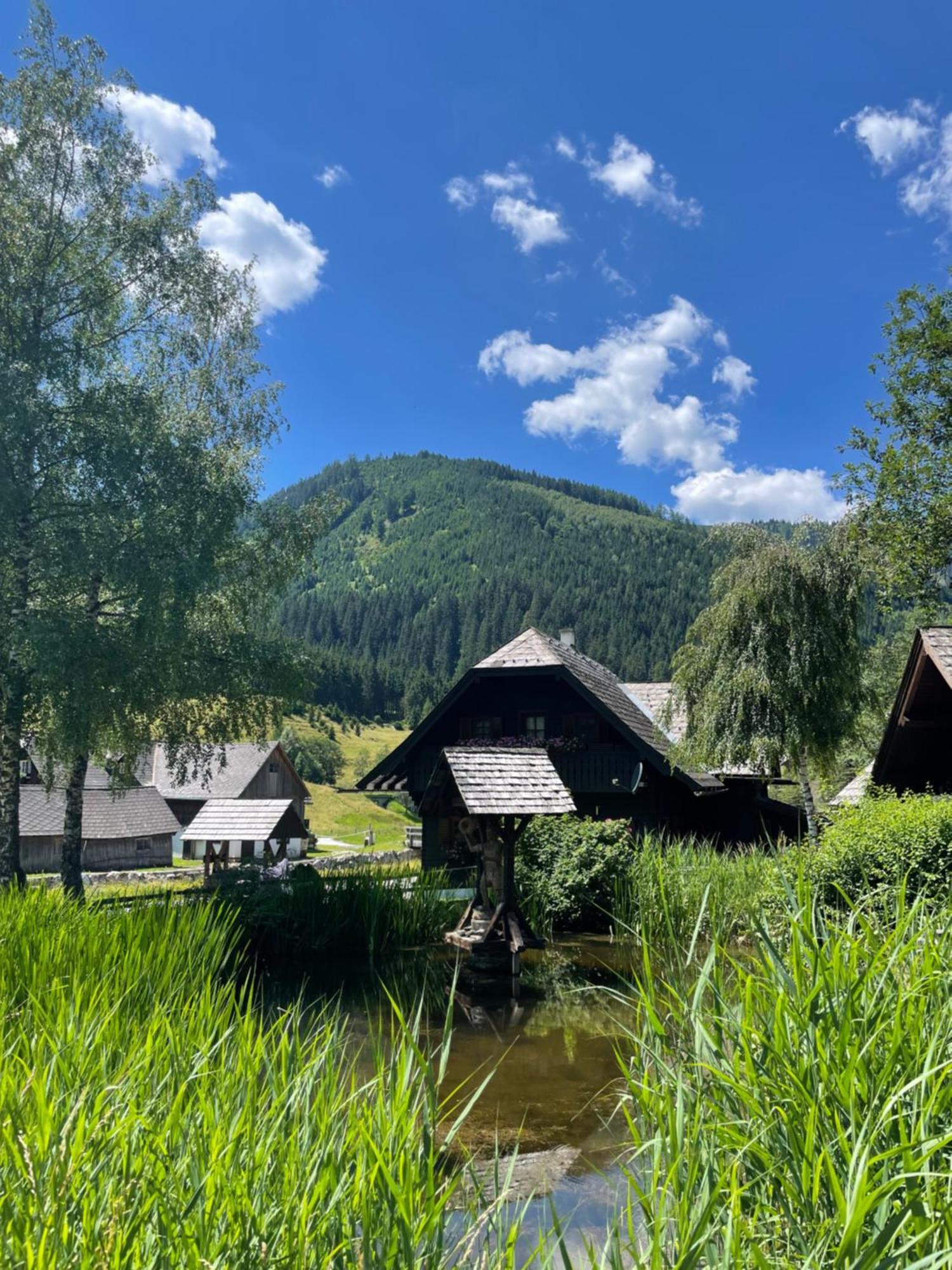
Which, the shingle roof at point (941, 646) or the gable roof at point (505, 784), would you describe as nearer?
the shingle roof at point (941, 646)

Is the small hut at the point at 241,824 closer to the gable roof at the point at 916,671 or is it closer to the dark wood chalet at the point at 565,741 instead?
the dark wood chalet at the point at 565,741

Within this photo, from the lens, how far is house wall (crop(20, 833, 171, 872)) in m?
38.2

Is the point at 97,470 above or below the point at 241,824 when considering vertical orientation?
above

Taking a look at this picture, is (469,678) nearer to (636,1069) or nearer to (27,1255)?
(636,1069)

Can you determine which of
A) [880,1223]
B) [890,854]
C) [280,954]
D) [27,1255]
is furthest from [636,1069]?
[280,954]

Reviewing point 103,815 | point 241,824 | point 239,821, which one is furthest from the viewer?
point 103,815

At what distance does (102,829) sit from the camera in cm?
3984

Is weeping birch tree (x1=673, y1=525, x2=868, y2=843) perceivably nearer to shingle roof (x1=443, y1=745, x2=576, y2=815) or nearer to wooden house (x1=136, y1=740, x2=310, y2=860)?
shingle roof (x1=443, y1=745, x2=576, y2=815)

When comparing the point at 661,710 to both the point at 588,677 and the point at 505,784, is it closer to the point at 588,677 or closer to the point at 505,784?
the point at 588,677

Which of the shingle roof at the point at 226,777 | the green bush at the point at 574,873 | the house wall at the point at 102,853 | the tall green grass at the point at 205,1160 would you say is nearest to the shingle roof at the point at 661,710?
the green bush at the point at 574,873

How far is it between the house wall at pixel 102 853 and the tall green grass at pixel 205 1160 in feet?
122

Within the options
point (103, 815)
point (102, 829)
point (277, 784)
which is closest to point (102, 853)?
point (102, 829)

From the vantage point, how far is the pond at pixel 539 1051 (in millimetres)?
5445

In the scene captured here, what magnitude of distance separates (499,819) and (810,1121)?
10744mm
